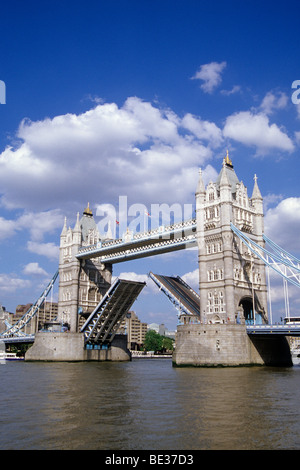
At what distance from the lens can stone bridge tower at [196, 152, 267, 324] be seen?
47312 millimetres

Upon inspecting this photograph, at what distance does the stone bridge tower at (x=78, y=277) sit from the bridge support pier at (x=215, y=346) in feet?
83.3

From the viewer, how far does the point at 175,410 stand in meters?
17.4

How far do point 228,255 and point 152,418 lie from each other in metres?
32.7

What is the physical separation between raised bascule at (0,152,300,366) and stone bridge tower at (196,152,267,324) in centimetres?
11

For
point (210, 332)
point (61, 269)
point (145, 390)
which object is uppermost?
point (61, 269)

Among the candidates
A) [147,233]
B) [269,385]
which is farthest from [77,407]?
[147,233]

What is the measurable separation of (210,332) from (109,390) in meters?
19.7

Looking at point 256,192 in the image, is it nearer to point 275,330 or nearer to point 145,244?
point 145,244

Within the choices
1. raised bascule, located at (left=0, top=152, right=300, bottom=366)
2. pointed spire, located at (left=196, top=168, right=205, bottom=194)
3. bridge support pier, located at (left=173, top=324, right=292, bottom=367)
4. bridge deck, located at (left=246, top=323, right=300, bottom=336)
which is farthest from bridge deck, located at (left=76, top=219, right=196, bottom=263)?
bridge deck, located at (left=246, top=323, right=300, bottom=336)

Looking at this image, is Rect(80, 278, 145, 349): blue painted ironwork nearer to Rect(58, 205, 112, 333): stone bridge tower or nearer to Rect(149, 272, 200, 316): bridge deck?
Rect(149, 272, 200, 316): bridge deck

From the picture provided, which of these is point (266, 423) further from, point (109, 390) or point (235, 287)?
point (235, 287)

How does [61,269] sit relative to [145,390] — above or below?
above

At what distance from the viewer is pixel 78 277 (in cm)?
6738
